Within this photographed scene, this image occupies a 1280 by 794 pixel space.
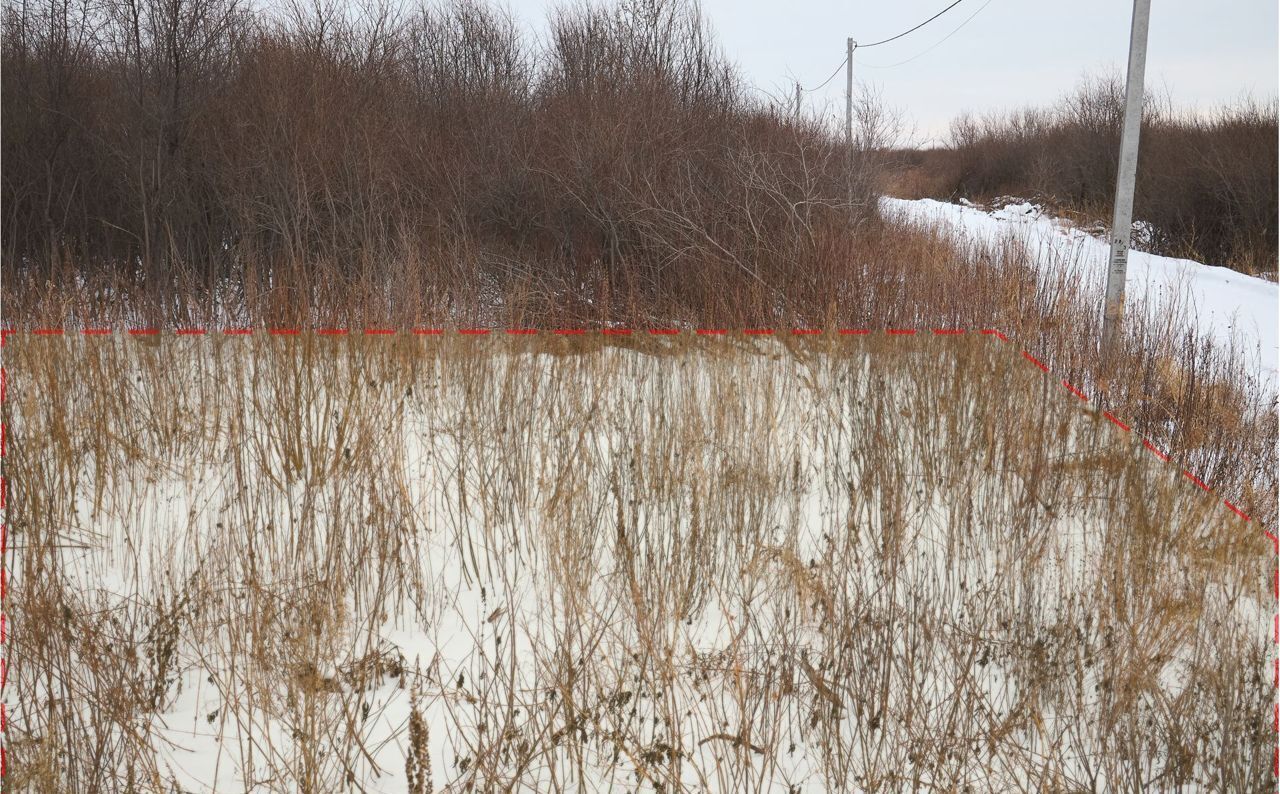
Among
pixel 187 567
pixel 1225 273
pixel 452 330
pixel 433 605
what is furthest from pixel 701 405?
pixel 1225 273

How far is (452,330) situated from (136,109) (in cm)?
451

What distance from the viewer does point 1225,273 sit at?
1059 cm

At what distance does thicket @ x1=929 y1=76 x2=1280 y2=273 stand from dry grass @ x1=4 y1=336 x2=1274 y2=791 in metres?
9.00

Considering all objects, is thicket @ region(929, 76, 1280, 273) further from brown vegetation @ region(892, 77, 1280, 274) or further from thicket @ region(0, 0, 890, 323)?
thicket @ region(0, 0, 890, 323)

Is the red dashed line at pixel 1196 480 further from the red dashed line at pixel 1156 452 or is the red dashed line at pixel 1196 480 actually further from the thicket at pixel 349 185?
the thicket at pixel 349 185

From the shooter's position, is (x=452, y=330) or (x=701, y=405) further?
(x=452, y=330)

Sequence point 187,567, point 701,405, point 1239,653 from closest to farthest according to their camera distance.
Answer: point 1239,653
point 187,567
point 701,405

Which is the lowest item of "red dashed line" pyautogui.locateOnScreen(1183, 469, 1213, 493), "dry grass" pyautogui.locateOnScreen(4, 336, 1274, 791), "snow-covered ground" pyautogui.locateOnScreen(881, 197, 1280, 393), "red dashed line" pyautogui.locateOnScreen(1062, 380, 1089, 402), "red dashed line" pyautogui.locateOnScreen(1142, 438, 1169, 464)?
"dry grass" pyautogui.locateOnScreen(4, 336, 1274, 791)

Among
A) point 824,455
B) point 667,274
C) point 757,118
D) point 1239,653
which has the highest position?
point 757,118

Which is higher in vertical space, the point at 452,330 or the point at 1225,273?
the point at 1225,273

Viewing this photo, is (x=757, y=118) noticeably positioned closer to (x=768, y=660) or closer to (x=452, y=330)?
(x=452, y=330)

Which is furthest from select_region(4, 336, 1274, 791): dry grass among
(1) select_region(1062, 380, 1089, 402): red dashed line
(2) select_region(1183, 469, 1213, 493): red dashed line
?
(1) select_region(1062, 380, 1089, 402): red dashed line

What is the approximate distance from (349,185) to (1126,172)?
20.0 feet

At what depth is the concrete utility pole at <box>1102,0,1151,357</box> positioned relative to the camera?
20.2 ft
